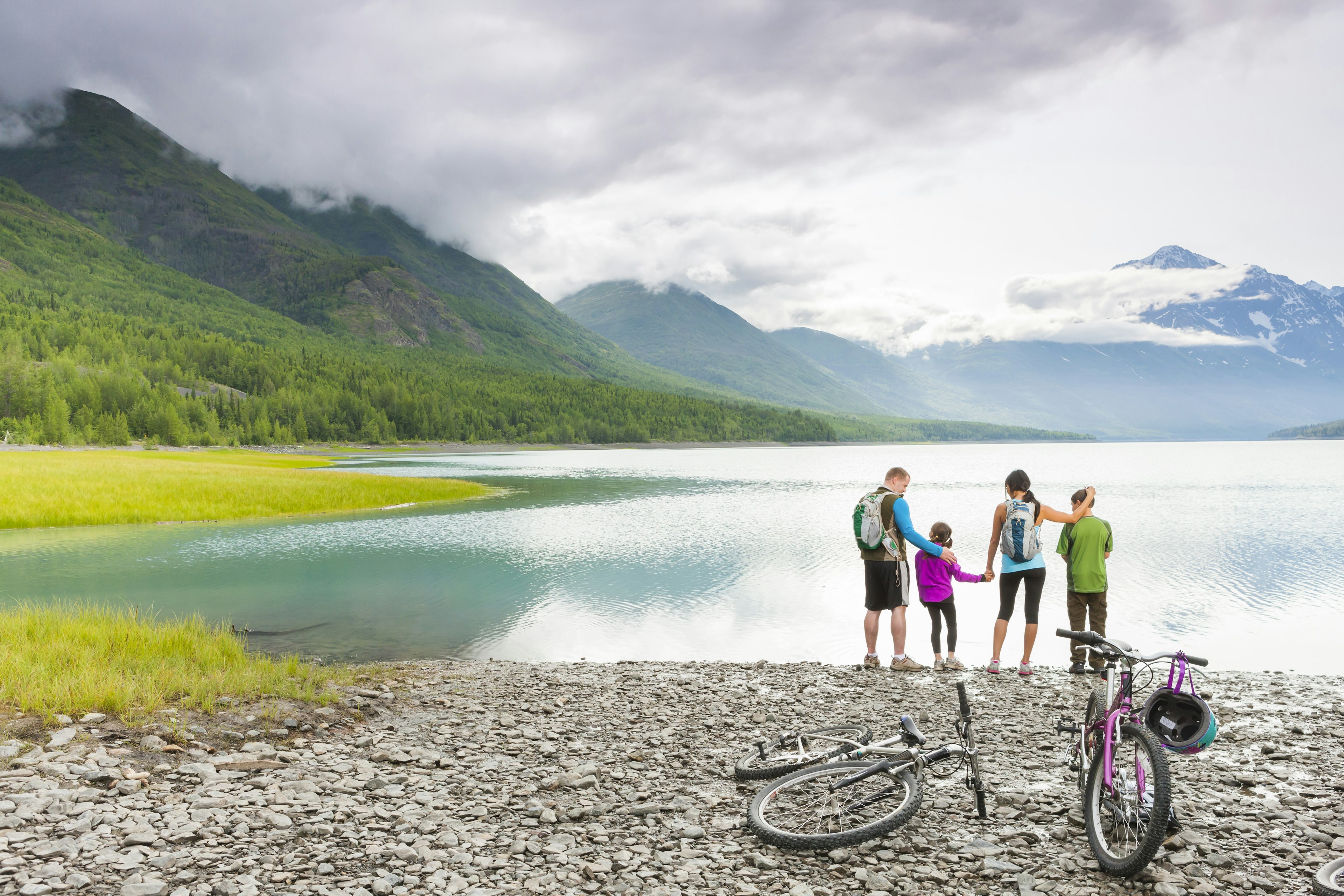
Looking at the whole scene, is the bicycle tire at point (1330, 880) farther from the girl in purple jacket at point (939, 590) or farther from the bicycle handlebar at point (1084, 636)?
the girl in purple jacket at point (939, 590)

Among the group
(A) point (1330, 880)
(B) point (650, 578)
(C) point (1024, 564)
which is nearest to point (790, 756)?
(A) point (1330, 880)

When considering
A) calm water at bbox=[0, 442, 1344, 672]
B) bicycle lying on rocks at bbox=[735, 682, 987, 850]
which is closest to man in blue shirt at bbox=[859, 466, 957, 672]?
calm water at bbox=[0, 442, 1344, 672]

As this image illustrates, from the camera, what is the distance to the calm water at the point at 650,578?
19281mm

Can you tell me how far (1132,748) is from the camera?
602 centimetres

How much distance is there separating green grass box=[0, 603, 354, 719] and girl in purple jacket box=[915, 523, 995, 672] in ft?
36.1

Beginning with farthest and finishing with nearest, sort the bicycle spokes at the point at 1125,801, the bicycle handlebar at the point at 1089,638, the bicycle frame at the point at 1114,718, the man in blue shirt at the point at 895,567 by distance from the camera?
1. the man in blue shirt at the point at 895,567
2. the bicycle handlebar at the point at 1089,638
3. the bicycle frame at the point at 1114,718
4. the bicycle spokes at the point at 1125,801

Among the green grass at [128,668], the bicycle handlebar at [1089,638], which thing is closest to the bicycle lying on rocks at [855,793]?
the bicycle handlebar at [1089,638]

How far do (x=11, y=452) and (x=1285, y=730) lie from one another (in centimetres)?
9962

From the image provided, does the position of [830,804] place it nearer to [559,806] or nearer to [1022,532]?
[559,806]

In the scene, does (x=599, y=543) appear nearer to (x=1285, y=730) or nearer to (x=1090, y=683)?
(x=1090, y=683)

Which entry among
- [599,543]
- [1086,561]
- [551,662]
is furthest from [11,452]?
[1086,561]

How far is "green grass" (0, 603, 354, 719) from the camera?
9.50m

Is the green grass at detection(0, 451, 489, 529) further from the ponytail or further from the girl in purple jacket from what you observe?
the ponytail

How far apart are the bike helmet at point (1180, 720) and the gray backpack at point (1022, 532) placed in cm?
670
